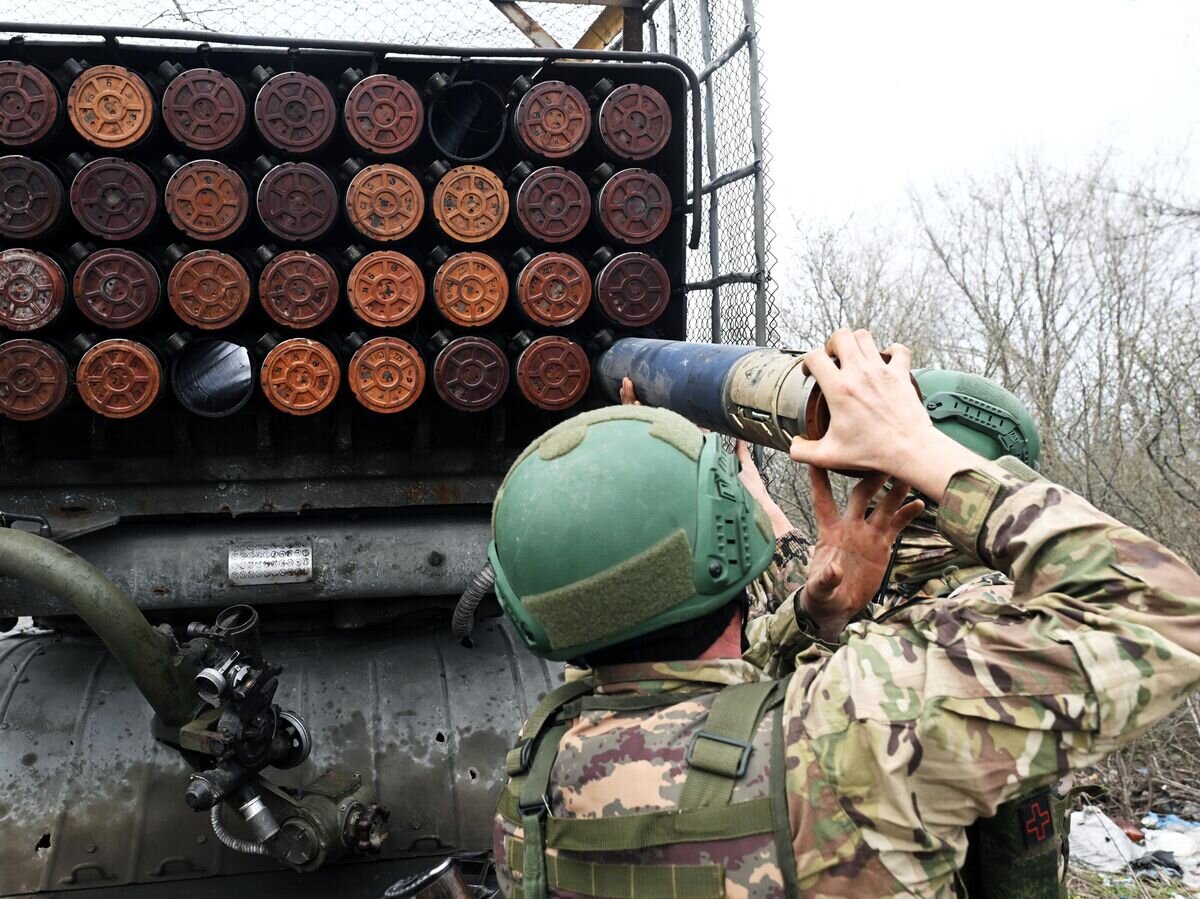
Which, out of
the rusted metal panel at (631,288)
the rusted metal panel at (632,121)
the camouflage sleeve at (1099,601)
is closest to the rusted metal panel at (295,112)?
the rusted metal panel at (632,121)

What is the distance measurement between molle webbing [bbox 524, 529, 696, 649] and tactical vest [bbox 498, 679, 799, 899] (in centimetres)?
12

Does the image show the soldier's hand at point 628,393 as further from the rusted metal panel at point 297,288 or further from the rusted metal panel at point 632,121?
the rusted metal panel at point 297,288

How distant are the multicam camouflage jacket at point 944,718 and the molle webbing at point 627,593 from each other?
0.14m

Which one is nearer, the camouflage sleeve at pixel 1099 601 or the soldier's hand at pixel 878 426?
the camouflage sleeve at pixel 1099 601

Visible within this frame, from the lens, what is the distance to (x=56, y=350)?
9.93 ft

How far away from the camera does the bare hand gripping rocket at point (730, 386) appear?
6.33 ft

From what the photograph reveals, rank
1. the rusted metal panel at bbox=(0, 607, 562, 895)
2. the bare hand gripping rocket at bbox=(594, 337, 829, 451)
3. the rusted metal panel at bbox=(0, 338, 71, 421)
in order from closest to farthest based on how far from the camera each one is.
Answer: the bare hand gripping rocket at bbox=(594, 337, 829, 451)
the rusted metal panel at bbox=(0, 607, 562, 895)
the rusted metal panel at bbox=(0, 338, 71, 421)

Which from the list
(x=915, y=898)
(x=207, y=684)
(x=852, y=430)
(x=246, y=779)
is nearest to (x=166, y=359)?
(x=207, y=684)

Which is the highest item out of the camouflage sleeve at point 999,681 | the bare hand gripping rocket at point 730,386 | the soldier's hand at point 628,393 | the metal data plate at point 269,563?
the bare hand gripping rocket at point 730,386

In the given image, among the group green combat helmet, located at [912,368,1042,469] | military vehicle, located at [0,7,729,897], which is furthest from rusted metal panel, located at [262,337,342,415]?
green combat helmet, located at [912,368,1042,469]

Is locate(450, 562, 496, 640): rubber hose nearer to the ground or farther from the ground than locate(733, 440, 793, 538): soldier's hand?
nearer to the ground

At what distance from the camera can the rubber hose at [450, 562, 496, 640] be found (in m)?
3.11

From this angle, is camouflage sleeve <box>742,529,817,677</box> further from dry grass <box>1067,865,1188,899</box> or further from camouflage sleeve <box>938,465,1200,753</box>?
dry grass <box>1067,865,1188,899</box>

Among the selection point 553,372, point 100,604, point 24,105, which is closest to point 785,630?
point 553,372
